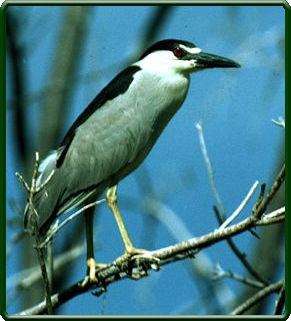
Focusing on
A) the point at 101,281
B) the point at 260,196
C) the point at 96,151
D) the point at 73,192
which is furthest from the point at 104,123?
the point at 260,196

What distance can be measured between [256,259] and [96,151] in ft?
6.30

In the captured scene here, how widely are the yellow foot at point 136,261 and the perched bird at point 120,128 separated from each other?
350 millimetres

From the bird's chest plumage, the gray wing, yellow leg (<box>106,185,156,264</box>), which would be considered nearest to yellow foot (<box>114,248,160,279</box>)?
yellow leg (<box>106,185,156,264</box>)

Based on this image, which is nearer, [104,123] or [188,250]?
[188,250]

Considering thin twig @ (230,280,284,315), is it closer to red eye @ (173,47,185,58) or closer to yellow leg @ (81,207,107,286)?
yellow leg @ (81,207,107,286)

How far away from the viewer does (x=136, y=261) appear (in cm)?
391

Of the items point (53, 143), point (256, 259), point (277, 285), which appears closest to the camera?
point (277, 285)

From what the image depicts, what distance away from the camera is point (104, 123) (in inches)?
179

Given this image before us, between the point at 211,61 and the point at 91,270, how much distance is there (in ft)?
4.21

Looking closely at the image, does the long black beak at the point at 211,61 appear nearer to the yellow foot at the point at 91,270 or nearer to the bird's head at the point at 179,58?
the bird's head at the point at 179,58

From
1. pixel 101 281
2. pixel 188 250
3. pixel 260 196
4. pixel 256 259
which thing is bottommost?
pixel 256 259

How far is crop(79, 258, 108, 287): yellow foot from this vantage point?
161 inches
